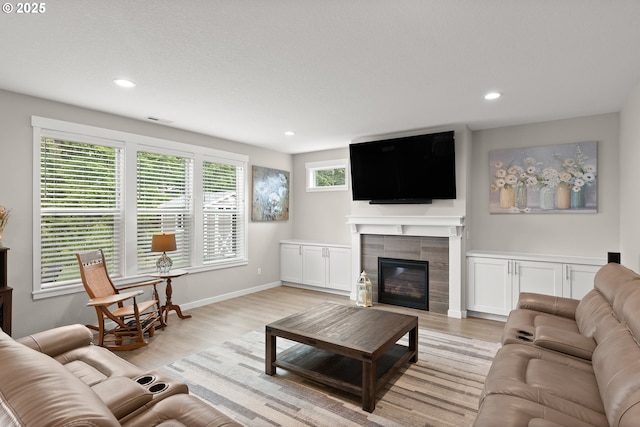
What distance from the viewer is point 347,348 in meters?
2.48

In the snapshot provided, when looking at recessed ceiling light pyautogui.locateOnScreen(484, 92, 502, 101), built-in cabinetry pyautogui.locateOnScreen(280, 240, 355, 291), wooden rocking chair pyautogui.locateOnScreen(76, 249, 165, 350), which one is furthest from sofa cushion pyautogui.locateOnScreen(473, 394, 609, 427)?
built-in cabinetry pyautogui.locateOnScreen(280, 240, 355, 291)

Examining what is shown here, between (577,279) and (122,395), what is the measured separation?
450cm

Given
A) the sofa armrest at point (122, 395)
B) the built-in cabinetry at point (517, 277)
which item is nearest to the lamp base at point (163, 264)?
the sofa armrest at point (122, 395)

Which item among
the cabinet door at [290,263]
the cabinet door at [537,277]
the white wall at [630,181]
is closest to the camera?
the white wall at [630,181]

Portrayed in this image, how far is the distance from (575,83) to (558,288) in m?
2.28

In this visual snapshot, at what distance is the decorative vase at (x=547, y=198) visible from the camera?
14.2 feet

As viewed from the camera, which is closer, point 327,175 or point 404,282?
point 404,282

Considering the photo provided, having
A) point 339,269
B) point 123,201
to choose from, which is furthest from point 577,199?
point 123,201

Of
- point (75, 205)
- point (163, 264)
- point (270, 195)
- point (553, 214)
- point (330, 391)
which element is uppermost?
point (270, 195)

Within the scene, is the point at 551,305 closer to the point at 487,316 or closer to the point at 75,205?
the point at 487,316

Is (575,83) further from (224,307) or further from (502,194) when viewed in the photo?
(224,307)

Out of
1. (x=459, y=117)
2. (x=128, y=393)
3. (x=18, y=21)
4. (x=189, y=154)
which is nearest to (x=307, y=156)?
(x=189, y=154)

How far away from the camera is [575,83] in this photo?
10.2 ft

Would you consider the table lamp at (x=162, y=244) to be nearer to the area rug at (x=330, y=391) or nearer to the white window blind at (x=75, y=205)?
the white window blind at (x=75, y=205)
